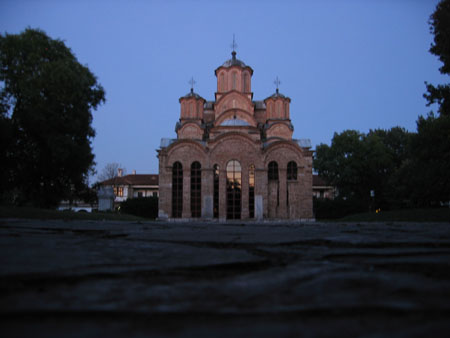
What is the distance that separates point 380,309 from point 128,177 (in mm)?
46181

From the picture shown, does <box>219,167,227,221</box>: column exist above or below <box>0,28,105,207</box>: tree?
below

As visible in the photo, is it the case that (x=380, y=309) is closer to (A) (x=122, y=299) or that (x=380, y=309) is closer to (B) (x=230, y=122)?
(A) (x=122, y=299)

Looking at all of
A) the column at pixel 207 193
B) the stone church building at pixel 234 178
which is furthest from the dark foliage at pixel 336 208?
the column at pixel 207 193

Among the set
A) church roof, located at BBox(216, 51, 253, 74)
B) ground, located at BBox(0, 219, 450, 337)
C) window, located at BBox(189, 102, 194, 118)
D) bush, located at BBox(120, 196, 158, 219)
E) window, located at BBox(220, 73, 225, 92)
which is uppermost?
church roof, located at BBox(216, 51, 253, 74)

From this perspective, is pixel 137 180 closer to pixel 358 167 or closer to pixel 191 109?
pixel 191 109

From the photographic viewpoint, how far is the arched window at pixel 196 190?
23578mm

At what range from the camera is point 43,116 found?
16.8m

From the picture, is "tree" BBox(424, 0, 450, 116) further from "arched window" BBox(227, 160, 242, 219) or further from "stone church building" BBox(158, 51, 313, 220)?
"arched window" BBox(227, 160, 242, 219)

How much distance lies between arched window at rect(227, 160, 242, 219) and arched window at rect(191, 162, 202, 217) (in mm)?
1954

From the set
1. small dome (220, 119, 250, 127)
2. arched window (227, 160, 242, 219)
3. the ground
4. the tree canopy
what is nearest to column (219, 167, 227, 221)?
arched window (227, 160, 242, 219)

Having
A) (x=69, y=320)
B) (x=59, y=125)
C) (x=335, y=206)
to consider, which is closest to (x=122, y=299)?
(x=69, y=320)

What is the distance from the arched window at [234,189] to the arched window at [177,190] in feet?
10.6

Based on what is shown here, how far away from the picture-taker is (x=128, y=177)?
45375 millimetres

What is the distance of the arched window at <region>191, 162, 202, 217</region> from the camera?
2358 cm
